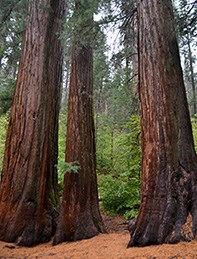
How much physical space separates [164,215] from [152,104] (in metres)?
1.55

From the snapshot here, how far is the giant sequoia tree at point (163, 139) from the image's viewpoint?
3.32 m

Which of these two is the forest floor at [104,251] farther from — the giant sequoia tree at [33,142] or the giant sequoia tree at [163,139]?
the giant sequoia tree at [33,142]

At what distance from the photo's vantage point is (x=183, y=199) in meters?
3.35

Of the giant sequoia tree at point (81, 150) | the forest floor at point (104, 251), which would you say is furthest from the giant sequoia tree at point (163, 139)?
the giant sequoia tree at point (81, 150)

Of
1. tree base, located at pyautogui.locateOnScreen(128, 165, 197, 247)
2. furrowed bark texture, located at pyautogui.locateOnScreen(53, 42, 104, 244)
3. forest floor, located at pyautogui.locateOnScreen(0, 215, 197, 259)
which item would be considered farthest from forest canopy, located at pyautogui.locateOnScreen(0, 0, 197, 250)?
tree base, located at pyautogui.locateOnScreen(128, 165, 197, 247)

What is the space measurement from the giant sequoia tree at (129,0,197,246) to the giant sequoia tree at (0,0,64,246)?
2436 mm

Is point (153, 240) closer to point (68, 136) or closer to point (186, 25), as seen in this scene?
point (68, 136)

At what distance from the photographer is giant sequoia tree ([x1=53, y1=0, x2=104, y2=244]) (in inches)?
193

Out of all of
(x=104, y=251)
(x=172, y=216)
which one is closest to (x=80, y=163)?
(x=104, y=251)

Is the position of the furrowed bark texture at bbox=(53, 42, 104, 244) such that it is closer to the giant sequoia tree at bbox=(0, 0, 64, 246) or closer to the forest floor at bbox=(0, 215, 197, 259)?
the forest floor at bbox=(0, 215, 197, 259)

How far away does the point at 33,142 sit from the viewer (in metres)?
5.45

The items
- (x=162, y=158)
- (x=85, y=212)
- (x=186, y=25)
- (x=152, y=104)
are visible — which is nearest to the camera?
(x=162, y=158)

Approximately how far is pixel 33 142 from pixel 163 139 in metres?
2.97

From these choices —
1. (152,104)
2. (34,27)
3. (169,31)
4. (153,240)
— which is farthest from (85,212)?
(34,27)
